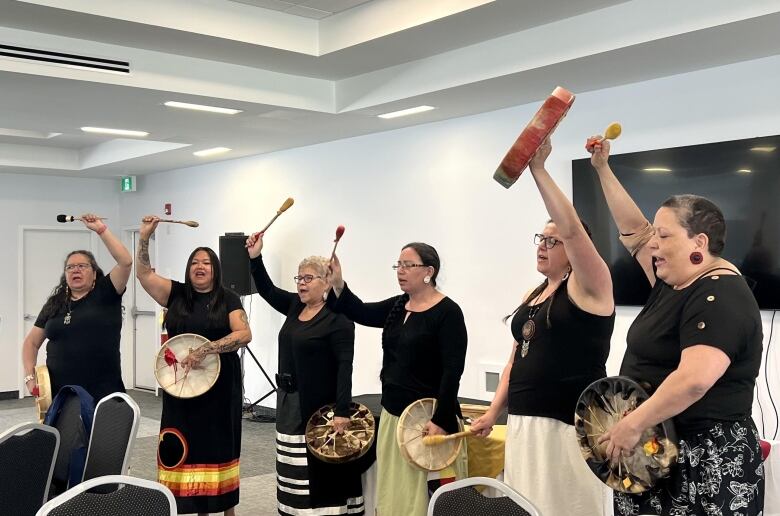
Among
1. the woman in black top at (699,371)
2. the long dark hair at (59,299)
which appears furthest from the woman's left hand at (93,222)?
the woman in black top at (699,371)

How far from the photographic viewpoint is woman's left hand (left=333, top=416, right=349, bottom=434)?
3.82 meters

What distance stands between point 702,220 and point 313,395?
215cm

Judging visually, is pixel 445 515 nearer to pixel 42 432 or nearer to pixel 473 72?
pixel 42 432

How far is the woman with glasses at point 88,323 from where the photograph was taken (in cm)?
426

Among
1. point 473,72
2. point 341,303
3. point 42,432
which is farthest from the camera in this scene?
point 473,72

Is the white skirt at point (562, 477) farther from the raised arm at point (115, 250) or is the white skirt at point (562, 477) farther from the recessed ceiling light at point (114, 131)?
the recessed ceiling light at point (114, 131)

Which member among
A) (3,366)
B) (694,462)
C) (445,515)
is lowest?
(3,366)

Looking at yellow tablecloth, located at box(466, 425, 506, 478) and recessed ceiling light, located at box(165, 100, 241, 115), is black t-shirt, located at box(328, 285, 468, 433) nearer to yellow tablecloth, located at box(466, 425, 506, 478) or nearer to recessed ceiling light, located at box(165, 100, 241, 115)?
yellow tablecloth, located at box(466, 425, 506, 478)

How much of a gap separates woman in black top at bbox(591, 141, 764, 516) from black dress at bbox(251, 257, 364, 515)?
177 centimetres

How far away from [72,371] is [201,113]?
8.41ft

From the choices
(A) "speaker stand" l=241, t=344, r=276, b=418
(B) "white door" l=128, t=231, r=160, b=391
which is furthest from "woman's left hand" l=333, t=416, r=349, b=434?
(B) "white door" l=128, t=231, r=160, b=391

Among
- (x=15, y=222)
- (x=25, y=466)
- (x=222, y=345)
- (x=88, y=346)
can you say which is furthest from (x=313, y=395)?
(x=15, y=222)

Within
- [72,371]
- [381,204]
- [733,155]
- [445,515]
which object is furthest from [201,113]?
[445,515]

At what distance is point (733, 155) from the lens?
15.9 feet
